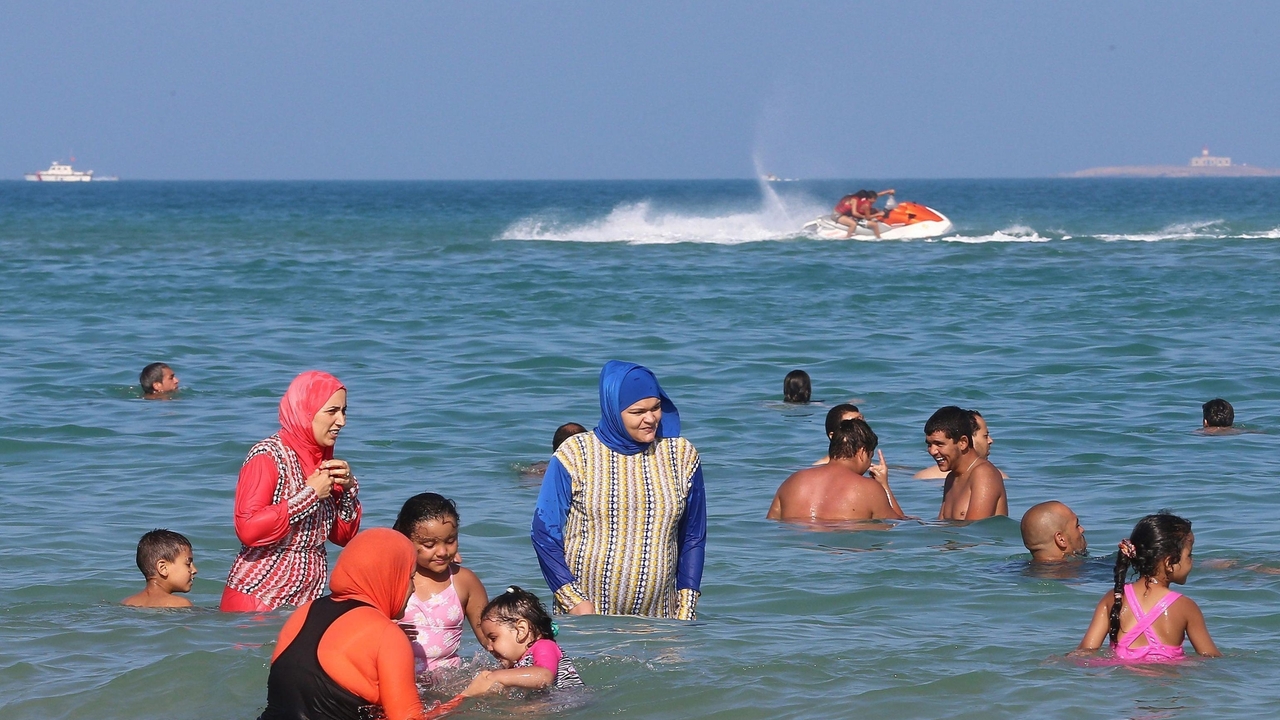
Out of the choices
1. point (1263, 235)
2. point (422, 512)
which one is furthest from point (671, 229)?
point (422, 512)

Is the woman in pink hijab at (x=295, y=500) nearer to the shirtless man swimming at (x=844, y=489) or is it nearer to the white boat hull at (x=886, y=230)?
→ the shirtless man swimming at (x=844, y=489)

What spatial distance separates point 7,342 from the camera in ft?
58.1

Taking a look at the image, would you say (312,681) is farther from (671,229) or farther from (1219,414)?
(671,229)

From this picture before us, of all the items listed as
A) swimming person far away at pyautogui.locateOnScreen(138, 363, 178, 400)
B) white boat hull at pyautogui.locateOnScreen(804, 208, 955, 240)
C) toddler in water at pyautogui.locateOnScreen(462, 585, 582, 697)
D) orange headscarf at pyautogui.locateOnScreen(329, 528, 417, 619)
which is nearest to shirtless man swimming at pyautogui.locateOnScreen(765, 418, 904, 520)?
toddler in water at pyautogui.locateOnScreen(462, 585, 582, 697)

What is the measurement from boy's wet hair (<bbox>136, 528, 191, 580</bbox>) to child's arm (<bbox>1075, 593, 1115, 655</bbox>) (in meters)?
4.11

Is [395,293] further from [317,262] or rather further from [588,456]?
[588,456]

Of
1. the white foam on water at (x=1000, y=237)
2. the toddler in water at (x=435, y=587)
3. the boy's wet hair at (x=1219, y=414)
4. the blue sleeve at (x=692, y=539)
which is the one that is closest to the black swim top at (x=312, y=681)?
the toddler in water at (x=435, y=587)

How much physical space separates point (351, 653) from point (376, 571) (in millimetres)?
247

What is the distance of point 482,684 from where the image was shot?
5.13 m

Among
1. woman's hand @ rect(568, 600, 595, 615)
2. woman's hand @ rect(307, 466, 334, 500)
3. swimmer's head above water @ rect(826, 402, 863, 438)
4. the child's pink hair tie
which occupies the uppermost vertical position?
swimmer's head above water @ rect(826, 402, 863, 438)

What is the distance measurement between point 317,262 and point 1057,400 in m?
20.8

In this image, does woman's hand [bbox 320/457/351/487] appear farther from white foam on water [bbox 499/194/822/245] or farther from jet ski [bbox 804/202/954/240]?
white foam on water [bbox 499/194/822/245]

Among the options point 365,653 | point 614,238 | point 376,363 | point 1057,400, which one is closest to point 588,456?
point 365,653

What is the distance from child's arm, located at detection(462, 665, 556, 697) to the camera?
514 centimetres
